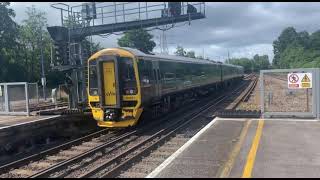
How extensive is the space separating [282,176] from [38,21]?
63.4 meters

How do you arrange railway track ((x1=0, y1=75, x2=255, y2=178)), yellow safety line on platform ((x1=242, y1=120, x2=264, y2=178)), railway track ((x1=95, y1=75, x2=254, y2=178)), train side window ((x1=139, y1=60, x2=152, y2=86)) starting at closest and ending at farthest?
yellow safety line on platform ((x1=242, y1=120, x2=264, y2=178)) → railway track ((x1=95, y1=75, x2=254, y2=178)) → railway track ((x1=0, y1=75, x2=255, y2=178)) → train side window ((x1=139, y1=60, x2=152, y2=86))

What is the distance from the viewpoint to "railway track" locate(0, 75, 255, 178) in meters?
10.3

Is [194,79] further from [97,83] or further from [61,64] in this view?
[97,83]

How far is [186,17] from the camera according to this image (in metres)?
27.6

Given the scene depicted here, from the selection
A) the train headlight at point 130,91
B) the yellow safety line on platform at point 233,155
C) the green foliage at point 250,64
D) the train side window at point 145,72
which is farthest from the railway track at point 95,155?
the green foliage at point 250,64

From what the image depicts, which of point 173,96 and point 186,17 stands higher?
point 186,17

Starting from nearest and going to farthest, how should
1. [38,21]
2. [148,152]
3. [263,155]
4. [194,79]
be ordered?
[263,155] < [148,152] < [194,79] < [38,21]

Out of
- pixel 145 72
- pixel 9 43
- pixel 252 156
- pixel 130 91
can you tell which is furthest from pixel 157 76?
pixel 9 43

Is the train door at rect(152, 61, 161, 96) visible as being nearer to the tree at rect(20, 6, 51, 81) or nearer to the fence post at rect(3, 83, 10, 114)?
the fence post at rect(3, 83, 10, 114)

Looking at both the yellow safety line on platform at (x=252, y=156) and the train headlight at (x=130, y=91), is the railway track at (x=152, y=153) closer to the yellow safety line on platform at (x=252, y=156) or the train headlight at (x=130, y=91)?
the train headlight at (x=130, y=91)

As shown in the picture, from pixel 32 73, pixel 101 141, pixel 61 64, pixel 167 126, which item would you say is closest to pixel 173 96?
pixel 167 126

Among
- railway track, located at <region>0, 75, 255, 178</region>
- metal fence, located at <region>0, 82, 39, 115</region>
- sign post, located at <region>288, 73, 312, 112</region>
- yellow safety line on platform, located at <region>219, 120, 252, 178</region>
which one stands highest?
sign post, located at <region>288, 73, 312, 112</region>

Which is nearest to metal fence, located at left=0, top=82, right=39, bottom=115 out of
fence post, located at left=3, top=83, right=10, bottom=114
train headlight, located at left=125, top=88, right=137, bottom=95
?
fence post, located at left=3, top=83, right=10, bottom=114

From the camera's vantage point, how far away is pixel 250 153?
9.34 m
